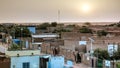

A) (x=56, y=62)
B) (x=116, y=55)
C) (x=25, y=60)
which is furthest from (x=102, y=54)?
(x=25, y=60)

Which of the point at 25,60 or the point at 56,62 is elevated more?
the point at 25,60

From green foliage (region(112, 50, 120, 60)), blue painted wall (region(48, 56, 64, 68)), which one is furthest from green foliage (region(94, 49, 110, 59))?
blue painted wall (region(48, 56, 64, 68))

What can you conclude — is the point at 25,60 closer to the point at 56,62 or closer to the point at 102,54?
the point at 56,62

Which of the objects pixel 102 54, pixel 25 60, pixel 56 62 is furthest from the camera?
pixel 102 54

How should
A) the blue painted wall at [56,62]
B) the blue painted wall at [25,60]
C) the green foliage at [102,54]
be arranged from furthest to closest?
the green foliage at [102,54] → the blue painted wall at [56,62] → the blue painted wall at [25,60]

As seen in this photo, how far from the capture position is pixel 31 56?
13234 millimetres

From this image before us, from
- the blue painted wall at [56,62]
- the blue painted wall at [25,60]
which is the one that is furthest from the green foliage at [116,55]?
the blue painted wall at [25,60]

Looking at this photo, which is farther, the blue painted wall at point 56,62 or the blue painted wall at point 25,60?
the blue painted wall at point 56,62

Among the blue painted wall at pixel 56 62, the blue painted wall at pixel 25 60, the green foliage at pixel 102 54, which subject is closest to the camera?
the blue painted wall at pixel 25 60

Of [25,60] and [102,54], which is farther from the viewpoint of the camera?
[102,54]

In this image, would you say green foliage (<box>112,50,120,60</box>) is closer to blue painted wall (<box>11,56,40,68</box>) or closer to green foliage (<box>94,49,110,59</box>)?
green foliage (<box>94,49,110,59</box>)

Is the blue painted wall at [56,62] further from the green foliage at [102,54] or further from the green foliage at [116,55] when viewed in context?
the green foliage at [116,55]

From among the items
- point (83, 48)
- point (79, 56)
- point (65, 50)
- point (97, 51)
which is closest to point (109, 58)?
point (97, 51)

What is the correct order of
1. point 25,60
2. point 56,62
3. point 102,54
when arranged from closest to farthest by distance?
point 25,60
point 56,62
point 102,54
